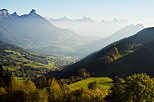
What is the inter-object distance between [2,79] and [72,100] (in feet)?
240

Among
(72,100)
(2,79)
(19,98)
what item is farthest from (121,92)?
(2,79)

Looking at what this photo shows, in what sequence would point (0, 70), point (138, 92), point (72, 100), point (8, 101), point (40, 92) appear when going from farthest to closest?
point (0, 70) < point (8, 101) < point (40, 92) < point (72, 100) < point (138, 92)

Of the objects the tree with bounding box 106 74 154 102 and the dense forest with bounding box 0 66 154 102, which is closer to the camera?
the tree with bounding box 106 74 154 102

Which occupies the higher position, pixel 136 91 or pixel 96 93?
pixel 136 91

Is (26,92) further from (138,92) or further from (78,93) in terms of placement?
(138,92)

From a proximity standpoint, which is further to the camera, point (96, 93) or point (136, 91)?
point (96, 93)

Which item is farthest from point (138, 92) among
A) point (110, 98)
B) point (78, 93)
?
point (78, 93)

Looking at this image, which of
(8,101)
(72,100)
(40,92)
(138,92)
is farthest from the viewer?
(8,101)

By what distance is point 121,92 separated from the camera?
57.7m

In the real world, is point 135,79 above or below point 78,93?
above

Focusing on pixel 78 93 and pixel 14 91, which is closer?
pixel 78 93

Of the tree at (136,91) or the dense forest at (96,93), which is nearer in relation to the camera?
the tree at (136,91)

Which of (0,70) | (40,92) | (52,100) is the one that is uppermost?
(0,70)

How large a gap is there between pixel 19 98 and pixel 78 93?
1364 inches
